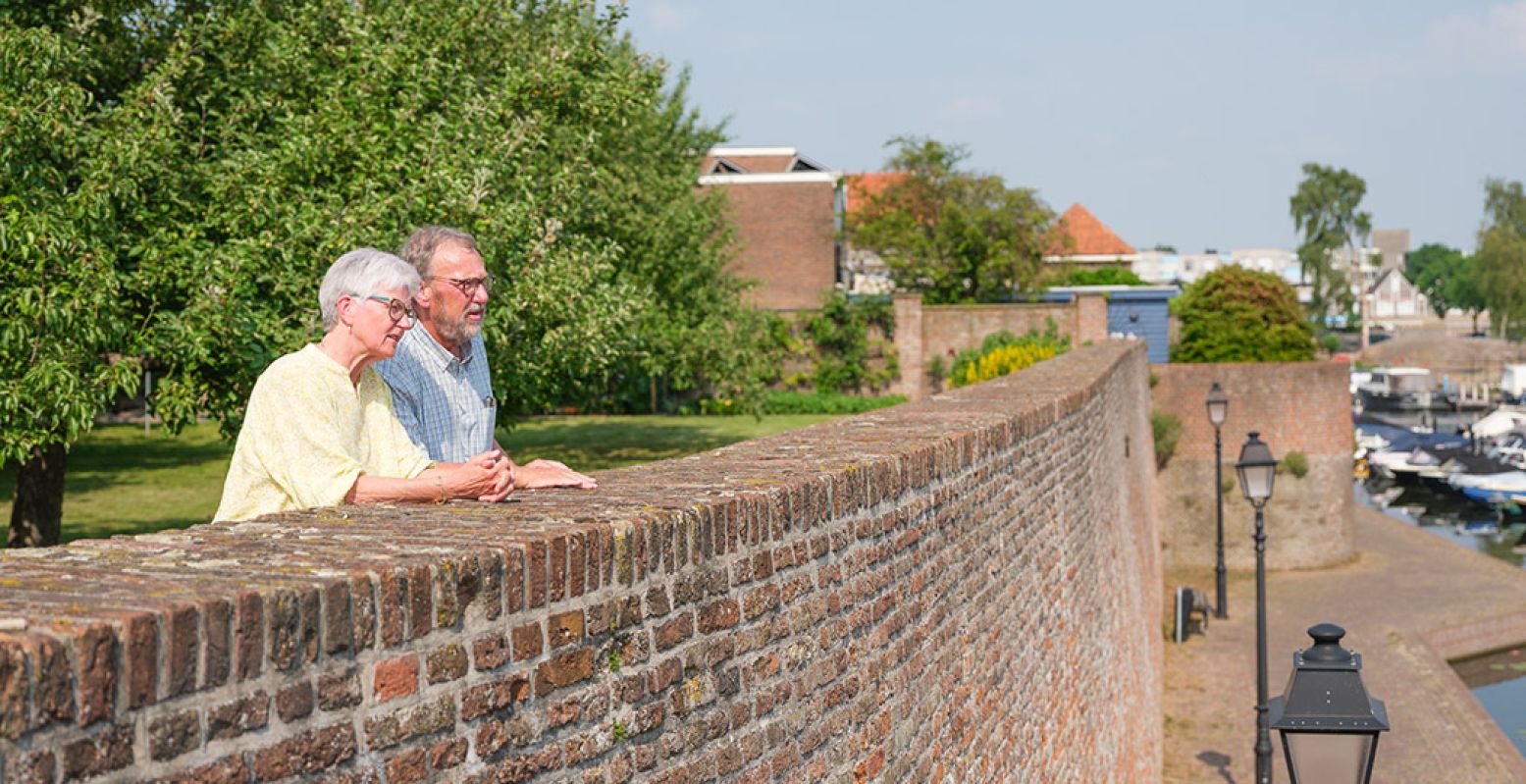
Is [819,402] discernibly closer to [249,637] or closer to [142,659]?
[249,637]

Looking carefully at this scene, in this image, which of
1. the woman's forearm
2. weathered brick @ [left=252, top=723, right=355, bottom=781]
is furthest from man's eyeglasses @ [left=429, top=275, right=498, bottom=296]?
weathered brick @ [left=252, top=723, right=355, bottom=781]

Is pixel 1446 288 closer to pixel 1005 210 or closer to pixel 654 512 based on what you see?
pixel 1005 210

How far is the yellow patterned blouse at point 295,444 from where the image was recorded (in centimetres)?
352

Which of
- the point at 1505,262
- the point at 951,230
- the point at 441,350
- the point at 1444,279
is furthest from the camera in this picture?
the point at 1444,279

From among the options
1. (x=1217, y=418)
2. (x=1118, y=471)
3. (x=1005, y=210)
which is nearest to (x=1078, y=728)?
(x=1118, y=471)

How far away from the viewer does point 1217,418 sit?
23578mm

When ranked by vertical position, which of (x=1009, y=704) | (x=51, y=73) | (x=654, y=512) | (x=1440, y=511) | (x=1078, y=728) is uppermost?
(x=51, y=73)

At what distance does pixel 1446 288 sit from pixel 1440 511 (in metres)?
108

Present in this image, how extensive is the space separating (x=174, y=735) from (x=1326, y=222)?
3942 inches

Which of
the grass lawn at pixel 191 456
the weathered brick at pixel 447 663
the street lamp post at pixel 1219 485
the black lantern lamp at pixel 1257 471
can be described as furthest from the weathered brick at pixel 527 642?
the street lamp post at pixel 1219 485

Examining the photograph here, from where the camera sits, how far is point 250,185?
11.3 metres

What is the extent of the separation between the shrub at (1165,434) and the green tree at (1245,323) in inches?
118

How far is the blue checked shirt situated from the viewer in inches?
167

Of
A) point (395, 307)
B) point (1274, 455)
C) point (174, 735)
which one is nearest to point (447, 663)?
point (174, 735)
